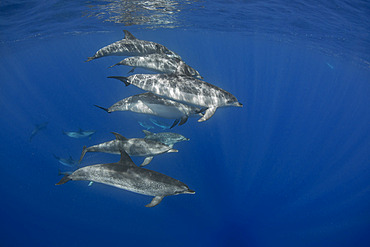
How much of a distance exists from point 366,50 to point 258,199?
19.0 meters

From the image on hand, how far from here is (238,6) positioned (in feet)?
48.8

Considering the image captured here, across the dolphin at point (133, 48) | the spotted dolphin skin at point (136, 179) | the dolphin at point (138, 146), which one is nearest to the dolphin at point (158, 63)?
the dolphin at point (133, 48)

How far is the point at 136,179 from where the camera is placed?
16.2 feet

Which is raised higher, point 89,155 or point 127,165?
point 127,165

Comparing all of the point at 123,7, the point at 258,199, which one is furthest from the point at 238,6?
the point at 258,199

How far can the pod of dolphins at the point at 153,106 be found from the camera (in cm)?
496

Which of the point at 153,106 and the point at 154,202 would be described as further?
the point at 153,106

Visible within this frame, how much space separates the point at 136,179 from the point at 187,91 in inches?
104

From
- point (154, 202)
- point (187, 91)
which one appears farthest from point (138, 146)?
point (187, 91)

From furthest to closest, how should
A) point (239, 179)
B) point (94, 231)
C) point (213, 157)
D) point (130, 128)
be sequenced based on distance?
1. point (130, 128)
2. point (213, 157)
3. point (239, 179)
4. point (94, 231)

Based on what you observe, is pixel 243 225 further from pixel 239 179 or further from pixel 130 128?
pixel 130 128

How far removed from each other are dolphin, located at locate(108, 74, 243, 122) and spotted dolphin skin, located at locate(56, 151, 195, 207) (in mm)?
1964

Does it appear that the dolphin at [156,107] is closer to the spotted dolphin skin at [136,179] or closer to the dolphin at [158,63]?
the dolphin at [158,63]

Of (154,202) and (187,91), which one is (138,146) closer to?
(154,202)
